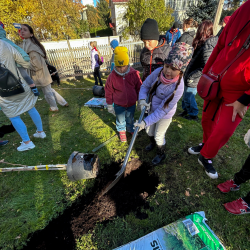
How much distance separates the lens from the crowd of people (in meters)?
1.65

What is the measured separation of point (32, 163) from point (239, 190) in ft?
12.6

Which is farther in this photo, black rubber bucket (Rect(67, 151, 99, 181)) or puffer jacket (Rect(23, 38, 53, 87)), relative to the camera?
puffer jacket (Rect(23, 38, 53, 87))

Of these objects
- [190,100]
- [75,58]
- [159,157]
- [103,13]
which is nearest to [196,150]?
[159,157]

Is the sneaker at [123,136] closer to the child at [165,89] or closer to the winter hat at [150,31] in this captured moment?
the child at [165,89]

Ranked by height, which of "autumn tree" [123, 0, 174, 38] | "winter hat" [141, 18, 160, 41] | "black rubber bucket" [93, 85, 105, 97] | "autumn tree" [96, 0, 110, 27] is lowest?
"black rubber bucket" [93, 85, 105, 97]

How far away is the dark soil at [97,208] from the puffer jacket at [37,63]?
126 inches

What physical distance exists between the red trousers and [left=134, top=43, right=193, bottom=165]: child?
564 millimetres

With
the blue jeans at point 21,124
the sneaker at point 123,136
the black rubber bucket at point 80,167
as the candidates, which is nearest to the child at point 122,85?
the sneaker at point 123,136

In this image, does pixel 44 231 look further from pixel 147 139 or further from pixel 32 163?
pixel 147 139

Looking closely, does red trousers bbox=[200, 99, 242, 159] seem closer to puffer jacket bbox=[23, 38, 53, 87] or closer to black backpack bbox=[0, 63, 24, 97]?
black backpack bbox=[0, 63, 24, 97]

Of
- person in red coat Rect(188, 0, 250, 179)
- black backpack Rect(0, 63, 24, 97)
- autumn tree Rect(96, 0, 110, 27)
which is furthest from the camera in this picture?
autumn tree Rect(96, 0, 110, 27)

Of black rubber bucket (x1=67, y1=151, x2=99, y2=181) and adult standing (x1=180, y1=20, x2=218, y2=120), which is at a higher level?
adult standing (x1=180, y1=20, x2=218, y2=120)

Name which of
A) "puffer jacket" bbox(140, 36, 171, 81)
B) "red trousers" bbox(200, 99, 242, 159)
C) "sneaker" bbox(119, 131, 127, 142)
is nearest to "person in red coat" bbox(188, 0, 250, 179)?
"red trousers" bbox(200, 99, 242, 159)

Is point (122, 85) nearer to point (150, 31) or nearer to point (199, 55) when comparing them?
point (150, 31)
